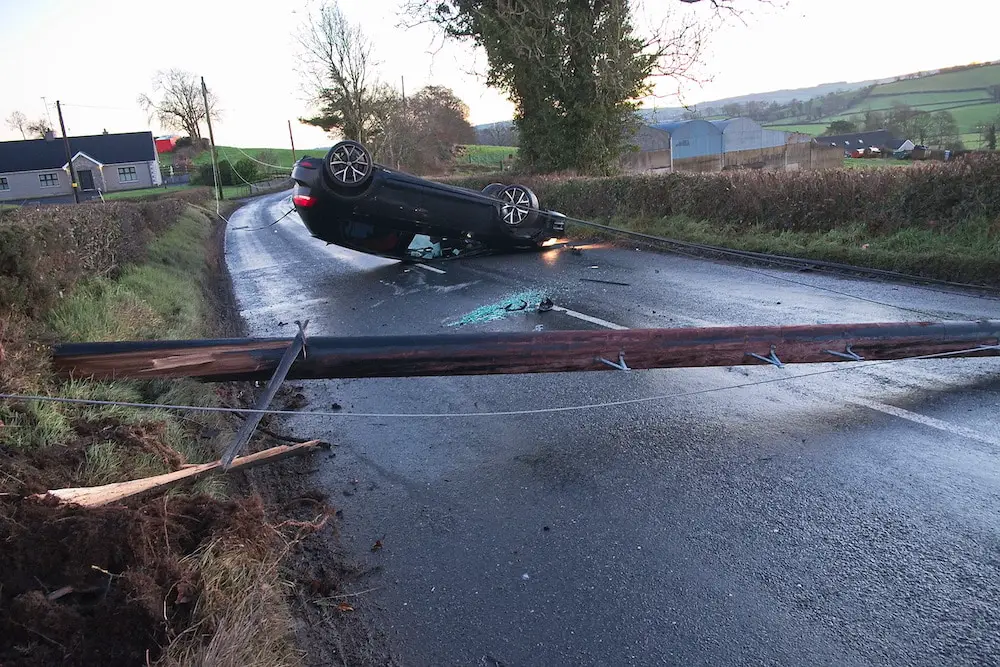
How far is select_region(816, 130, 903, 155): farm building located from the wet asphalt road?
2873cm

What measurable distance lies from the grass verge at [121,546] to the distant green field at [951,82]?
38.6 meters

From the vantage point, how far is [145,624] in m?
2.61

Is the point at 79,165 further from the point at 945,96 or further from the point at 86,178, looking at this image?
the point at 945,96

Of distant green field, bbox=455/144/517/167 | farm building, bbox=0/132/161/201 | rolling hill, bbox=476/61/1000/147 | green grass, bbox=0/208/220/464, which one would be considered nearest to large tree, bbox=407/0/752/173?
rolling hill, bbox=476/61/1000/147

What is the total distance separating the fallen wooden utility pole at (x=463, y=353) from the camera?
4.96 meters

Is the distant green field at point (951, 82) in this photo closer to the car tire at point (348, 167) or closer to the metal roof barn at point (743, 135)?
the metal roof barn at point (743, 135)

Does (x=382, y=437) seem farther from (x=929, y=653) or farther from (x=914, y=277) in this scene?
(x=914, y=277)

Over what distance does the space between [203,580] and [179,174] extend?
9052 centimetres

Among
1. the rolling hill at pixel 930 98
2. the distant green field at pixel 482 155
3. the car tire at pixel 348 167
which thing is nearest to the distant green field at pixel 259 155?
the distant green field at pixel 482 155

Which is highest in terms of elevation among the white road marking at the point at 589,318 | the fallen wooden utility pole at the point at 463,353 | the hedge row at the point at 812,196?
the hedge row at the point at 812,196

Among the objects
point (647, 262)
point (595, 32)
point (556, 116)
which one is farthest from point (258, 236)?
point (647, 262)

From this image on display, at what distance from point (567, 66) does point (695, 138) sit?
36.8m

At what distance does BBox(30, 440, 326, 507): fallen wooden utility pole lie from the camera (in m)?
3.26

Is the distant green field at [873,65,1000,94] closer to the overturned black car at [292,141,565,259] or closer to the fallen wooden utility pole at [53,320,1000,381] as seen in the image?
the overturned black car at [292,141,565,259]
